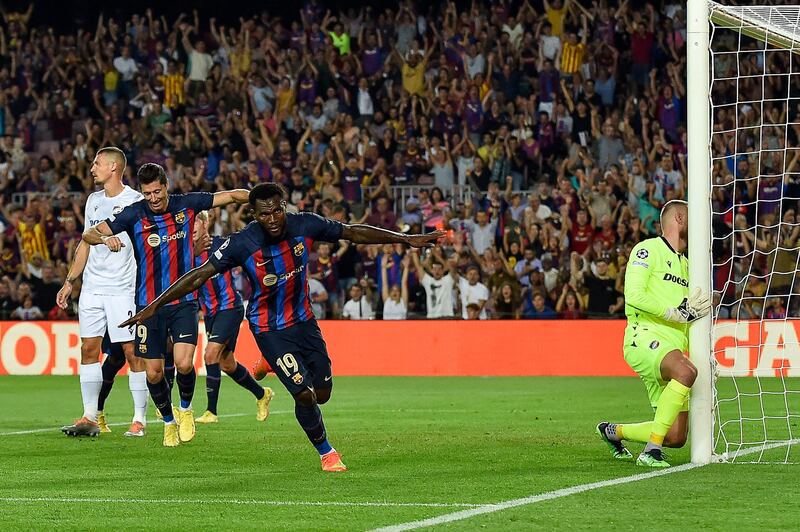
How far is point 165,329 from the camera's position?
1119 cm

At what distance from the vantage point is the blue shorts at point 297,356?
879cm

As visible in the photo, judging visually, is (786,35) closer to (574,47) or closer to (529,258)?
(529,258)

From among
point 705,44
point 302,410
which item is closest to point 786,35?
point 705,44

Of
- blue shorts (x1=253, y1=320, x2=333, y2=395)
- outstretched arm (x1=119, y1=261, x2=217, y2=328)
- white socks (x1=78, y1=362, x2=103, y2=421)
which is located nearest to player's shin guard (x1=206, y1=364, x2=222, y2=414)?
white socks (x1=78, y1=362, x2=103, y2=421)

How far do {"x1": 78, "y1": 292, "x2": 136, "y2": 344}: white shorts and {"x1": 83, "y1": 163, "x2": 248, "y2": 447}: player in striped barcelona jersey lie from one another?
0.98 meters

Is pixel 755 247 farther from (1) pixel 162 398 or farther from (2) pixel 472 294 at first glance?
(2) pixel 472 294

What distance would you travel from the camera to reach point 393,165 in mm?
24172

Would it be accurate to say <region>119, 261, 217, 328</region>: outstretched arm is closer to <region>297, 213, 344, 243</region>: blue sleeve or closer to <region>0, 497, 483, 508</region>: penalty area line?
<region>297, 213, 344, 243</region>: blue sleeve

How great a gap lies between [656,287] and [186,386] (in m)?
4.49

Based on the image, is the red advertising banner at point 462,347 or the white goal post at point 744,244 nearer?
the white goal post at point 744,244

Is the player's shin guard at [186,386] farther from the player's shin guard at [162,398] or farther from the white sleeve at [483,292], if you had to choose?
the white sleeve at [483,292]

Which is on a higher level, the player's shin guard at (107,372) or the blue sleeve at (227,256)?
the blue sleeve at (227,256)

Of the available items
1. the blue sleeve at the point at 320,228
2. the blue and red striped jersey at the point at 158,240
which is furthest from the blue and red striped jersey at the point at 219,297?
the blue sleeve at the point at 320,228

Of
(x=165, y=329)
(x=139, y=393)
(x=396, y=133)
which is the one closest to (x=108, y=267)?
(x=139, y=393)
